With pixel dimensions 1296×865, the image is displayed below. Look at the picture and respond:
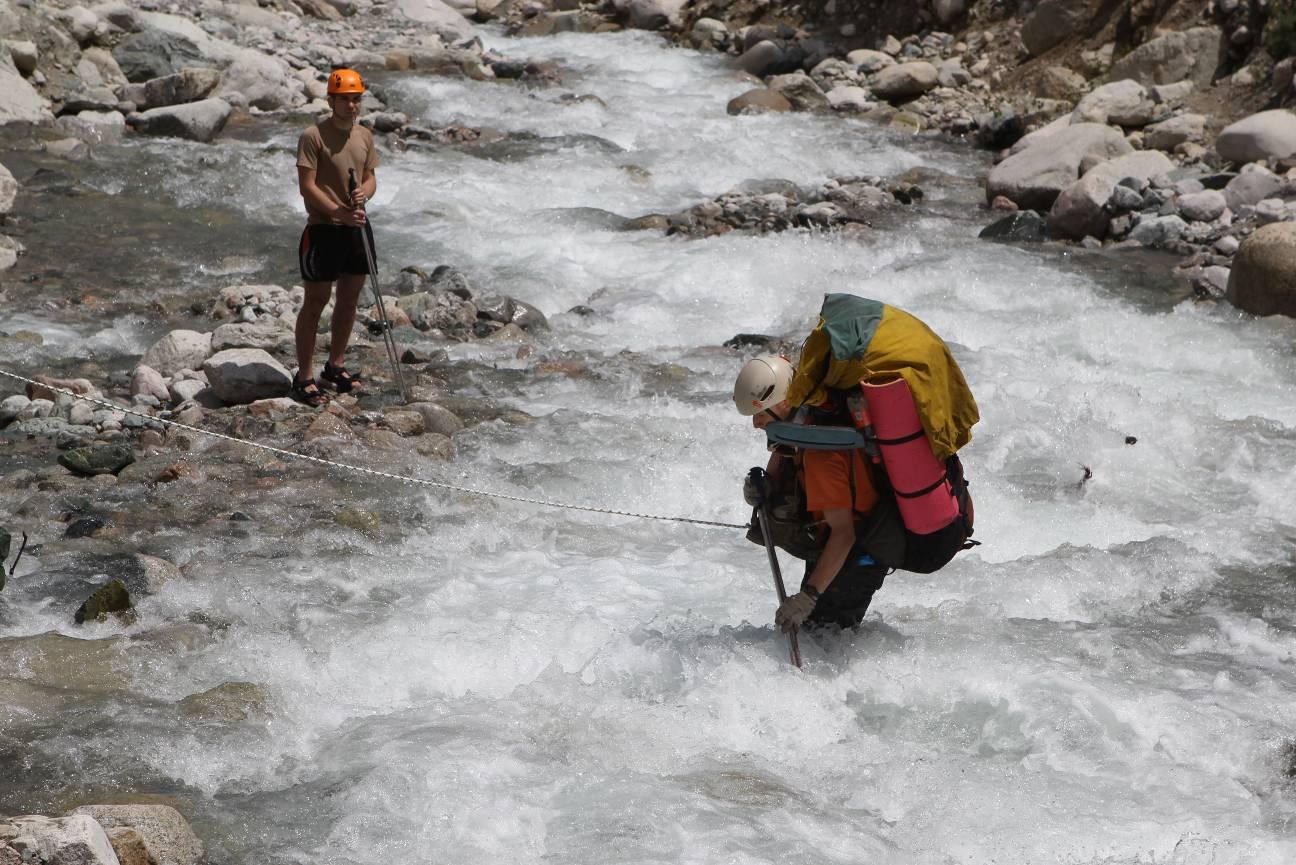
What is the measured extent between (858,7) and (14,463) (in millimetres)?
18463

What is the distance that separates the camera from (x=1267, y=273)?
10.6 m

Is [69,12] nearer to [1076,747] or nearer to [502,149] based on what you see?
[502,149]

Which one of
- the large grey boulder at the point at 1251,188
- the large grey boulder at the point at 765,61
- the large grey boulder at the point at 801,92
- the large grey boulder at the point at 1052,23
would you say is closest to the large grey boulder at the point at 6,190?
the large grey boulder at the point at 801,92

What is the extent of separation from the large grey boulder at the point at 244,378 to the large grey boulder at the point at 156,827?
175 inches

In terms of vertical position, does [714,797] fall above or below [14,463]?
above

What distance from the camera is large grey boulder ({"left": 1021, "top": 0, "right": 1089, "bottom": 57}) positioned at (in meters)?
19.7

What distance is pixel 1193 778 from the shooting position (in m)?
4.89

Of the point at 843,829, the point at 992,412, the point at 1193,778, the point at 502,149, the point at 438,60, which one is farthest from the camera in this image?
the point at 438,60

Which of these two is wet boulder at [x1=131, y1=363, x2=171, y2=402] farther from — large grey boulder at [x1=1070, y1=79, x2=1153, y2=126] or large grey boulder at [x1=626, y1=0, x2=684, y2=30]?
large grey boulder at [x1=626, y1=0, x2=684, y2=30]

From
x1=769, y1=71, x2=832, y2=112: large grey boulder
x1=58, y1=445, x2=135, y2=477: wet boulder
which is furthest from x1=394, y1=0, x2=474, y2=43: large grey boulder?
x1=58, y1=445, x2=135, y2=477: wet boulder

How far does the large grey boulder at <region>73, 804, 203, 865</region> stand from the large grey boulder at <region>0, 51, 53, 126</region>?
1261 centimetres

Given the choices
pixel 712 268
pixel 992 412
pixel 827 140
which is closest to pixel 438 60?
pixel 827 140

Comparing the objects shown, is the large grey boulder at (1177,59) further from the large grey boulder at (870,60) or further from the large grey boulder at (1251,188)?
the large grey boulder at (1251,188)

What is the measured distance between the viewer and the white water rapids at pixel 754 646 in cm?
451
